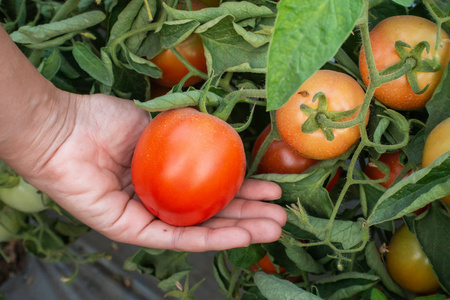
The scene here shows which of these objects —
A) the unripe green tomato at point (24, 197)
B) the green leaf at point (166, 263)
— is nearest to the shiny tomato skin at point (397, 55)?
the green leaf at point (166, 263)

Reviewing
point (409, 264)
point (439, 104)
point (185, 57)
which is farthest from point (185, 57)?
point (409, 264)

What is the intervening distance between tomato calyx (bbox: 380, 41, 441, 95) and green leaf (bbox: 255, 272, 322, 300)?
273 millimetres

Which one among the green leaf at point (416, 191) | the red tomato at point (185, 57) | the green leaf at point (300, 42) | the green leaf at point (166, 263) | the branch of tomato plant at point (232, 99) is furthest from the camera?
the green leaf at point (166, 263)

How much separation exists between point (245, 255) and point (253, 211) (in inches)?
3.6

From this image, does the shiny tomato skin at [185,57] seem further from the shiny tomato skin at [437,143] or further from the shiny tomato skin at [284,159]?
the shiny tomato skin at [437,143]

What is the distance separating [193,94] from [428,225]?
1.15 ft

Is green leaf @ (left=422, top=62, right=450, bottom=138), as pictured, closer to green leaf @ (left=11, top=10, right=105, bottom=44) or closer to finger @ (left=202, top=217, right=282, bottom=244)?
finger @ (left=202, top=217, right=282, bottom=244)

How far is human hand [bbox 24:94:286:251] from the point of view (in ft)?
1.99

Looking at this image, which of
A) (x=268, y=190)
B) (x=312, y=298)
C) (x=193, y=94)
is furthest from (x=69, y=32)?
(x=312, y=298)

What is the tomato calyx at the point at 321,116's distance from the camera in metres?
0.47

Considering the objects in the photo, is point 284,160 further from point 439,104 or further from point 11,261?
point 11,261

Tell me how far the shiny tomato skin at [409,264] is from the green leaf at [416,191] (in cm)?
23

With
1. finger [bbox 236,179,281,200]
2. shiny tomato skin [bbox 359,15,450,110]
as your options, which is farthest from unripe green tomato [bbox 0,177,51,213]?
shiny tomato skin [bbox 359,15,450,110]

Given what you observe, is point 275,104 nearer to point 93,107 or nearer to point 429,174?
point 429,174
